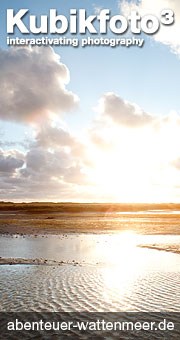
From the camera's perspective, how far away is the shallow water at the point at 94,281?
44.7 ft

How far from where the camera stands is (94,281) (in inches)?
690

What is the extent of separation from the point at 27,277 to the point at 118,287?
15.6ft

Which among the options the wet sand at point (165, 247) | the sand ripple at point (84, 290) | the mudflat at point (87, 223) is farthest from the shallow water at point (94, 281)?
the mudflat at point (87, 223)

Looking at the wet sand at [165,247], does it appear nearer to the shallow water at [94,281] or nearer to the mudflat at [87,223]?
the shallow water at [94,281]

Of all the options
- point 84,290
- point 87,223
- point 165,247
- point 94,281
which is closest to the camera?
point 84,290

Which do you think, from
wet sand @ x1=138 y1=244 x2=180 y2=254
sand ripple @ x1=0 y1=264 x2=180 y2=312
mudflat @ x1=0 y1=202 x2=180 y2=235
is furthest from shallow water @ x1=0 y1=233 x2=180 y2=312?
mudflat @ x1=0 y1=202 x2=180 y2=235

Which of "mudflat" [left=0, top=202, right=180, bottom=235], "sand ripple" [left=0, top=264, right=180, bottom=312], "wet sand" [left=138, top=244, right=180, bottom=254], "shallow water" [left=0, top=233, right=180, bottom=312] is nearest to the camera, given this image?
"sand ripple" [left=0, top=264, right=180, bottom=312]

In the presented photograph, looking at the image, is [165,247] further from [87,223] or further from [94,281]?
[87,223]

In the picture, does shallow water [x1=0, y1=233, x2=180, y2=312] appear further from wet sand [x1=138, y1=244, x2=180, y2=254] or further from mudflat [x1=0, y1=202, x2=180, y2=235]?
mudflat [x1=0, y1=202, x2=180, y2=235]

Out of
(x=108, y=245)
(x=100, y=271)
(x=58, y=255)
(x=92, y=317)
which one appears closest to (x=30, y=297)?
(x=92, y=317)

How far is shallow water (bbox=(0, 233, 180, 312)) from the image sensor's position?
44.7 feet

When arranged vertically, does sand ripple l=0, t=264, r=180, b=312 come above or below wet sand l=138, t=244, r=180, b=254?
above

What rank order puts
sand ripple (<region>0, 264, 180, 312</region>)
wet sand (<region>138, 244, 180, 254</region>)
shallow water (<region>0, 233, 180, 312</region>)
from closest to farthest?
1. sand ripple (<region>0, 264, 180, 312</region>)
2. shallow water (<region>0, 233, 180, 312</region>)
3. wet sand (<region>138, 244, 180, 254</region>)

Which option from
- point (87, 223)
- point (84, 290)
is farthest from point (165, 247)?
point (87, 223)
